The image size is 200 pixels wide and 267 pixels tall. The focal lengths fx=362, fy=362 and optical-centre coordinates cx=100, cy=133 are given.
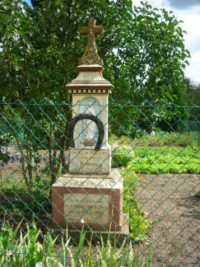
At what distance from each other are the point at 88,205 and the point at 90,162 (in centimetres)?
61

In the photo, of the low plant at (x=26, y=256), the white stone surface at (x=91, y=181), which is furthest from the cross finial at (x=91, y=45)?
the low plant at (x=26, y=256)

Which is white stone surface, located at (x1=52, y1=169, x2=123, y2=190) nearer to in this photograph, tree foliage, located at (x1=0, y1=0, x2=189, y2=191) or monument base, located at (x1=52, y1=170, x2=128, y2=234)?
monument base, located at (x1=52, y1=170, x2=128, y2=234)

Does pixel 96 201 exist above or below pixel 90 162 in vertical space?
below

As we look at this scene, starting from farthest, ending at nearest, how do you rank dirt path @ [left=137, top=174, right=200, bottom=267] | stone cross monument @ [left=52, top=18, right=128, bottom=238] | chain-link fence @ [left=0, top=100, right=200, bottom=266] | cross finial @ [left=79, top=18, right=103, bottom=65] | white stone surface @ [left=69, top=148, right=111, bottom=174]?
cross finial @ [left=79, top=18, right=103, bottom=65]
white stone surface @ [left=69, top=148, right=111, bottom=174]
stone cross monument @ [left=52, top=18, right=128, bottom=238]
chain-link fence @ [left=0, top=100, right=200, bottom=266]
dirt path @ [left=137, top=174, right=200, bottom=267]

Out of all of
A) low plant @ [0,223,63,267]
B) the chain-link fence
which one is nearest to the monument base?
the chain-link fence

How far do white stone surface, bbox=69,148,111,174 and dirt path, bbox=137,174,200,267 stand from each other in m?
0.68

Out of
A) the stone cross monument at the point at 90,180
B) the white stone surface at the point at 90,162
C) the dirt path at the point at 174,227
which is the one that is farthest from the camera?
the white stone surface at the point at 90,162

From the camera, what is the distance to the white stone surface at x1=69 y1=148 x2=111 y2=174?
14.8 feet

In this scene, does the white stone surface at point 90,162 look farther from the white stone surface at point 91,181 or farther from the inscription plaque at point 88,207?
the inscription plaque at point 88,207

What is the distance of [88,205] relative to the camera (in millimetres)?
4121

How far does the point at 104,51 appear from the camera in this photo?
216 inches

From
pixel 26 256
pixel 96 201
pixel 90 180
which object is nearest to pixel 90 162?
pixel 90 180

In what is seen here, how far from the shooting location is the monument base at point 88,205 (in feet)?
13.3

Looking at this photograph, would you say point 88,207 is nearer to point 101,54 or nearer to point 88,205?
point 88,205
